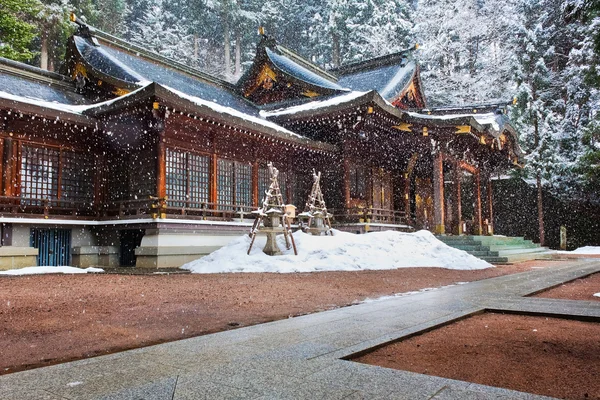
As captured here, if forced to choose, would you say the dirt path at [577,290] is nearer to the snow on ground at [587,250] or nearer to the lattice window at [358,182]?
the lattice window at [358,182]

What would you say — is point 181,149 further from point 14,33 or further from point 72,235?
point 14,33

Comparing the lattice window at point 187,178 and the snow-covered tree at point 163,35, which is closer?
the lattice window at point 187,178

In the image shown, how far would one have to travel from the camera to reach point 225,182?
1602 centimetres

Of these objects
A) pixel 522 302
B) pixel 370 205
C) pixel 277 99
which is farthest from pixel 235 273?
pixel 277 99

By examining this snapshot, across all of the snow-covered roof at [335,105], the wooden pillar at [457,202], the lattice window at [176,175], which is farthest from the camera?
the wooden pillar at [457,202]

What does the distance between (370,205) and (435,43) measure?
2581 centimetres

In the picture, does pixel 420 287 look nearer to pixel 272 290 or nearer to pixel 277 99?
pixel 272 290

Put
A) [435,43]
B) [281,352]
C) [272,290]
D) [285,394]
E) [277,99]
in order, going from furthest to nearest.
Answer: [435,43], [277,99], [272,290], [281,352], [285,394]

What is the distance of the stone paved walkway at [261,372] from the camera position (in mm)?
2682

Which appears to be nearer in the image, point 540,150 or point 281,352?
point 281,352

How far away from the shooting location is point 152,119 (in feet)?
44.5

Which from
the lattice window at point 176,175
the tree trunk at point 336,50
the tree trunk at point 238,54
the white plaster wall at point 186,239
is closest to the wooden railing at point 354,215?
the white plaster wall at point 186,239

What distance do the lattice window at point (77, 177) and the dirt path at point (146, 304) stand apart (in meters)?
4.92

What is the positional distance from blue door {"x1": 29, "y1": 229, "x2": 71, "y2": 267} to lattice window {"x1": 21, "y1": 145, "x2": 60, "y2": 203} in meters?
1.10
